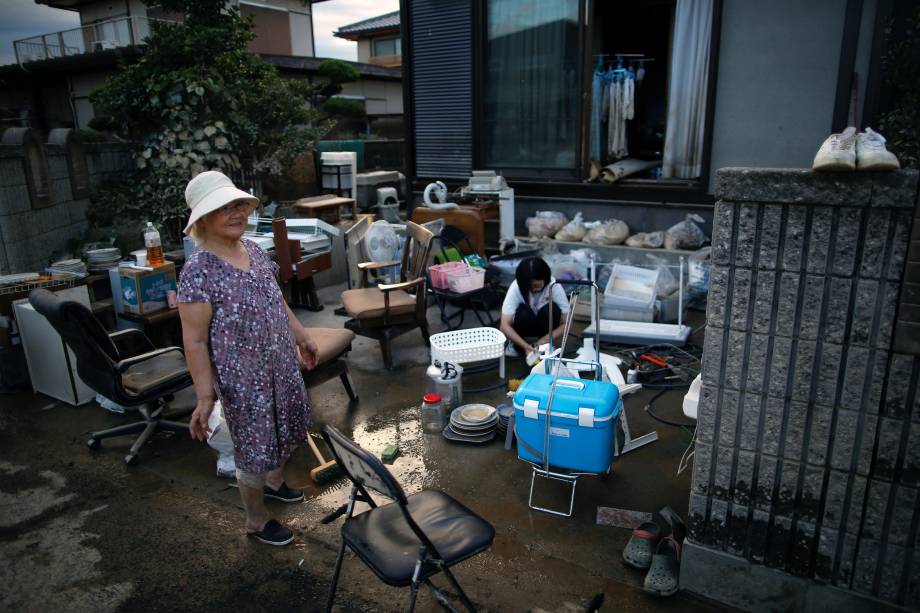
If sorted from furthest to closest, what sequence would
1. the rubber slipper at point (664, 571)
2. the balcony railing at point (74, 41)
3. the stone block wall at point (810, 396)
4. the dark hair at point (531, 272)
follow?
the balcony railing at point (74, 41) → the dark hair at point (531, 272) → the rubber slipper at point (664, 571) → the stone block wall at point (810, 396)

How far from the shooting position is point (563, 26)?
25.8 feet

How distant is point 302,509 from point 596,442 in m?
1.76

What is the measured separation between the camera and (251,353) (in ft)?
9.98

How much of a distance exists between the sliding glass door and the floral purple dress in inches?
226

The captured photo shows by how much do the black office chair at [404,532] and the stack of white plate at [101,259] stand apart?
4374 mm

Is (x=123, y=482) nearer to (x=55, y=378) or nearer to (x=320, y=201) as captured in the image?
(x=55, y=378)

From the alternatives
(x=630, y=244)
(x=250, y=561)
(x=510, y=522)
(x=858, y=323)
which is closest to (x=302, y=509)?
(x=250, y=561)

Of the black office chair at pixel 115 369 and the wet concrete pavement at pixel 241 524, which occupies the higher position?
the black office chair at pixel 115 369

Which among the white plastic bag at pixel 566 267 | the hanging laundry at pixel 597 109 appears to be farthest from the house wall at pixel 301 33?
the white plastic bag at pixel 566 267

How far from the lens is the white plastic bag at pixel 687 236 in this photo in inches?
283

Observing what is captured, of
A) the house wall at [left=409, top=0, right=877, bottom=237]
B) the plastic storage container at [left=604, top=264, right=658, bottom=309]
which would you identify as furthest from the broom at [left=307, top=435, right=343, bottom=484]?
the house wall at [left=409, top=0, right=877, bottom=237]

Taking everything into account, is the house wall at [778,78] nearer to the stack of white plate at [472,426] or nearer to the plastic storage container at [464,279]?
the plastic storage container at [464,279]

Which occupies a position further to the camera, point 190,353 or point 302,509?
point 302,509

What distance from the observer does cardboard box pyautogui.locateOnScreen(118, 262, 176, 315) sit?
523 centimetres
